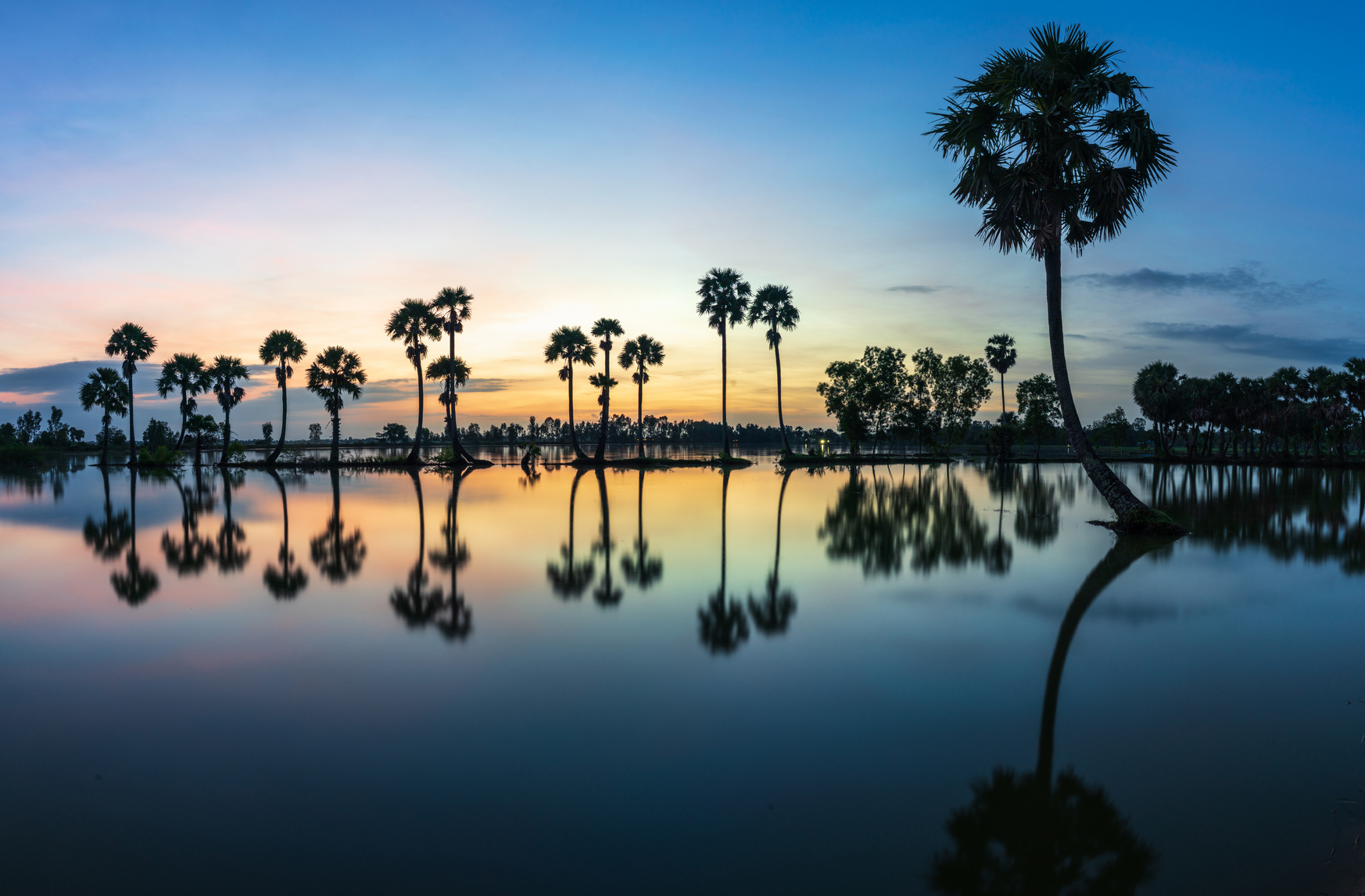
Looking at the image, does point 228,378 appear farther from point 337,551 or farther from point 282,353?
point 337,551

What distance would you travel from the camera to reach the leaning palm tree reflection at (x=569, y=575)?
963cm

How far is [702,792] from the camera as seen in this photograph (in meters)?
4.10

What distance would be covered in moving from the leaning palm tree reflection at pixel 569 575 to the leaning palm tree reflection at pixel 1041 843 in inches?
238

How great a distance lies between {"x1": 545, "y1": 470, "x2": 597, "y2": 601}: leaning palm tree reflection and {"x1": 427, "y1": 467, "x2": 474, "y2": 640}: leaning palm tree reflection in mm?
1316

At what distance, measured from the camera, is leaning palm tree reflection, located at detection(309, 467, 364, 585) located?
1115 cm

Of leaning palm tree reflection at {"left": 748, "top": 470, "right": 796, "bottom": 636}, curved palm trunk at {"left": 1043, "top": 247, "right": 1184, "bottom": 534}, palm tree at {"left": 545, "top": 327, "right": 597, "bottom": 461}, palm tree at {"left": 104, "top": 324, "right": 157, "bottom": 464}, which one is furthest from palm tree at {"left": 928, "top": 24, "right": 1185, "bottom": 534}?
palm tree at {"left": 104, "top": 324, "right": 157, "bottom": 464}

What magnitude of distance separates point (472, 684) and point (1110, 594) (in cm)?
846

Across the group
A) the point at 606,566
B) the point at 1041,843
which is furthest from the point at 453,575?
Answer: the point at 1041,843

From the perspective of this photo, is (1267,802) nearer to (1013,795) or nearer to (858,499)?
(1013,795)

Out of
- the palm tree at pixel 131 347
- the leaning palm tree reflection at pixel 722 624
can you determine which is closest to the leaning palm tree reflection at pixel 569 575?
the leaning palm tree reflection at pixel 722 624

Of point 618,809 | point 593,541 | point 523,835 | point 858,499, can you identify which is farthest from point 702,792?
point 858,499

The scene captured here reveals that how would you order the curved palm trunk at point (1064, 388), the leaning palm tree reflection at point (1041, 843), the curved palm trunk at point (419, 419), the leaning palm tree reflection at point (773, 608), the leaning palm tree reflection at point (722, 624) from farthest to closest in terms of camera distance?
the curved palm trunk at point (419, 419), the curved palm trunk at point (1064, 388), the leaning palm tree reflection at point (773, 608), the leaning palm tree reflection at point (722, 624), the leaning palm tree reflection at point (1041, 843)

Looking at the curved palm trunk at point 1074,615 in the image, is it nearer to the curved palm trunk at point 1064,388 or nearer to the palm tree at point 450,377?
the curved palm trunk at point 1064,388

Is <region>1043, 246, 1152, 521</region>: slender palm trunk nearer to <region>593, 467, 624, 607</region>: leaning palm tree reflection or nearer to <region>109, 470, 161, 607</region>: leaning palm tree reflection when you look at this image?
<region>593, 467, 624, 607</region>: leaning palm tree reflection
